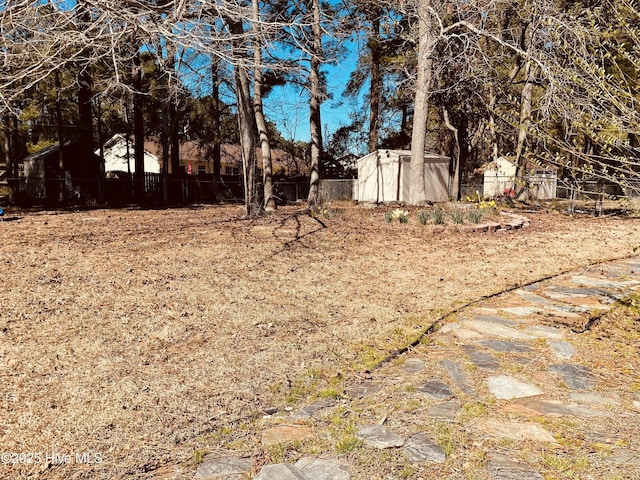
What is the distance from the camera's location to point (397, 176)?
1631cm

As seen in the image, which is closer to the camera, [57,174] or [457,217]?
[457,217]

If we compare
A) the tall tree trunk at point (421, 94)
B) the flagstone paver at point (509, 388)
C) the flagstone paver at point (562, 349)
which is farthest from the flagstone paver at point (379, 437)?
the tall tree trunk at point (421, 94)

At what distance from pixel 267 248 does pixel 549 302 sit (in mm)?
3793

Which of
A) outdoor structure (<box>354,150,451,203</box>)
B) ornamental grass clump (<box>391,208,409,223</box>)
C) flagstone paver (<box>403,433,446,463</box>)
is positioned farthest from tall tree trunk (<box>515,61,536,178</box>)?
outdoor structure (<box>354,150,451,203</box>)

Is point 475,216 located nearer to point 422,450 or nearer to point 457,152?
point 422,450

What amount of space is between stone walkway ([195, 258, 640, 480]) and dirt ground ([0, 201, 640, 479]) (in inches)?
12.1

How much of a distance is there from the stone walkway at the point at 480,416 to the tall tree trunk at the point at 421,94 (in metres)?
8.26

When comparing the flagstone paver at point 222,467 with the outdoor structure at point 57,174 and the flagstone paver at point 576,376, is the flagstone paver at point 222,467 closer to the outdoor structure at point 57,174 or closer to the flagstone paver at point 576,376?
the flagstone paver at point 576,376

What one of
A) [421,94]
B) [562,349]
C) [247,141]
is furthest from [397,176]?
[562,349]

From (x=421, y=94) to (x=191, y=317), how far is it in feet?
29.3

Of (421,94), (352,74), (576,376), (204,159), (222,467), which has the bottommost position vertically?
(222,467)

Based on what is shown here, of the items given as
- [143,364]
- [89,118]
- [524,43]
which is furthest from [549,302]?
[89,118]

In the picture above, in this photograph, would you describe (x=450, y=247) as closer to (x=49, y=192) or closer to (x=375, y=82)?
(x=375, y=82)

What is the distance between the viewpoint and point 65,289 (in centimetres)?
423
